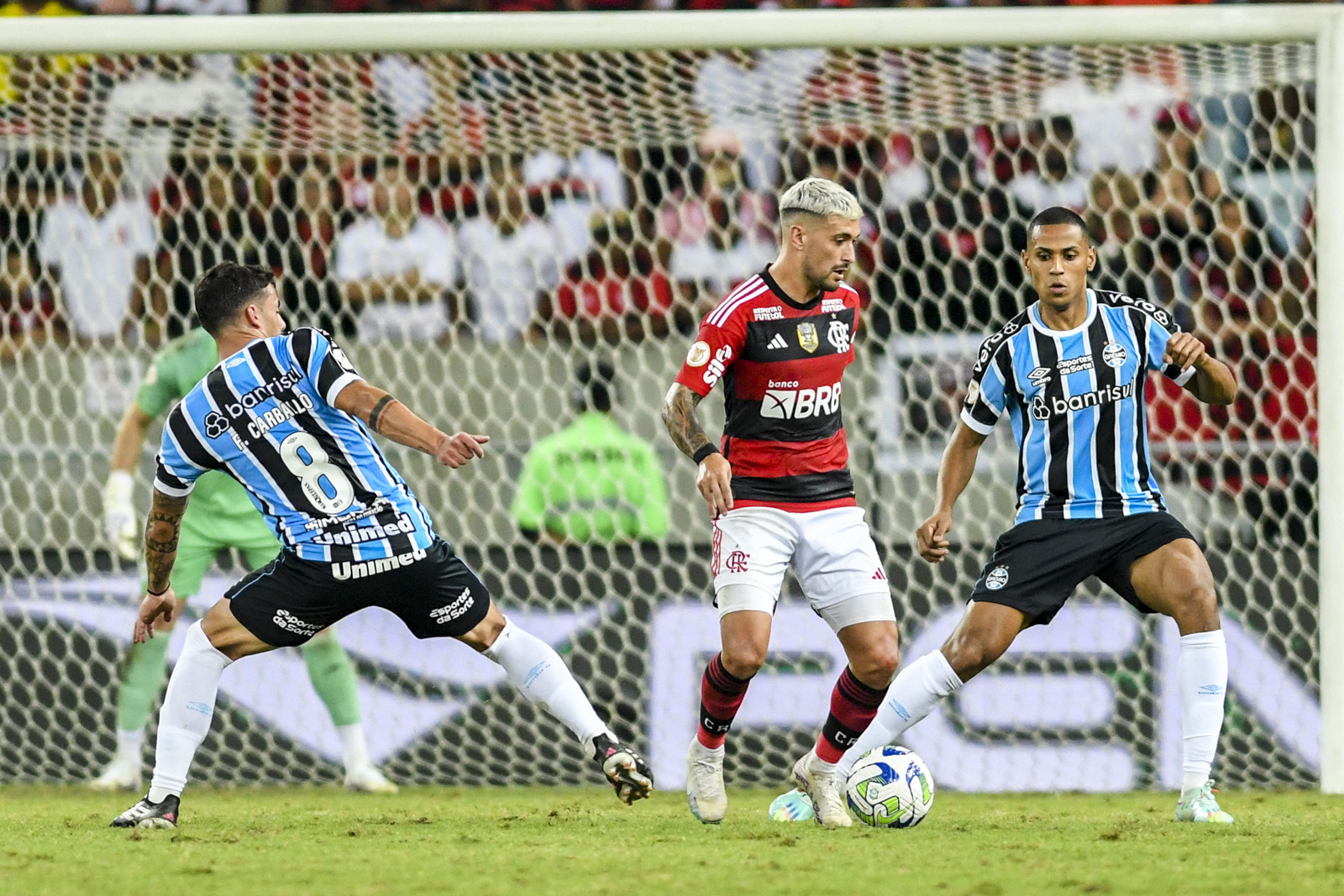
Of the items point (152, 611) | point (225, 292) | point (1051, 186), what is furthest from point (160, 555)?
point (1051, 186)

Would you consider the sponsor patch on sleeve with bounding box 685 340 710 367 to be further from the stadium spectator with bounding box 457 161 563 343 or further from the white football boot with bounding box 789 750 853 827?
the stadium spectator with bounding box 457 161 563 343

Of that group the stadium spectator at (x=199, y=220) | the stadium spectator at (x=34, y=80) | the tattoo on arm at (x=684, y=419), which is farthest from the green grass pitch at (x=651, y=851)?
the stadium spectator at (x=34, y=80)

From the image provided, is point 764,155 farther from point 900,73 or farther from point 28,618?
point 28,618

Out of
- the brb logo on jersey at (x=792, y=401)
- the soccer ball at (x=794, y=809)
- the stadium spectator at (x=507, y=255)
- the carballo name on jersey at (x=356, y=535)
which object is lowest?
the soccer ball at (x=794, y=809)

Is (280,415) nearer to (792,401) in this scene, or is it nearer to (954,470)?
(792,401)

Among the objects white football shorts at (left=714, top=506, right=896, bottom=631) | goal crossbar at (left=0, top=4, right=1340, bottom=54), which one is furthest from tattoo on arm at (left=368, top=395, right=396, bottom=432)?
goal crossbar at (left=0, top=4, right=1340, bottom=54)

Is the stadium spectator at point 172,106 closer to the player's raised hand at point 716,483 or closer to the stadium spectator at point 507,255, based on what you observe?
the stadium spectator at point 507,255

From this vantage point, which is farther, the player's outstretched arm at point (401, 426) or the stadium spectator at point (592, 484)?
the stadium spectator at point (592, 484)

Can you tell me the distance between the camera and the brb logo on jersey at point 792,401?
15.4ft

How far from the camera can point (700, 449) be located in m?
4.48

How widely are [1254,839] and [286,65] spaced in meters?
4.70

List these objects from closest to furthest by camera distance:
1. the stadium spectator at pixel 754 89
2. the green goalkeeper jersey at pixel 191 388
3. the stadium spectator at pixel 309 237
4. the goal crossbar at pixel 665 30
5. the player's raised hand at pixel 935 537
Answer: the player's raised hand at pixel 935 537 → the goal crossbar at pixel 665 30 → the green goalkeeper jersey at pixel 191 388 → the stadium spectator at pixel 754 89 → the stadium spectator at pixel 309 237

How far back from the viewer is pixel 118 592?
6.59 m

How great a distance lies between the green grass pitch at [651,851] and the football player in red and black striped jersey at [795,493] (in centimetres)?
31
